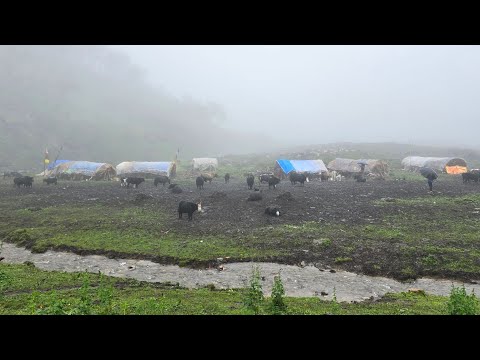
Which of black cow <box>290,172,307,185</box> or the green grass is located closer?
the green grass

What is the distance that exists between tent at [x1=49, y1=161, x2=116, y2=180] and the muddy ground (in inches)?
267

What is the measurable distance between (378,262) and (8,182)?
47.2 metres

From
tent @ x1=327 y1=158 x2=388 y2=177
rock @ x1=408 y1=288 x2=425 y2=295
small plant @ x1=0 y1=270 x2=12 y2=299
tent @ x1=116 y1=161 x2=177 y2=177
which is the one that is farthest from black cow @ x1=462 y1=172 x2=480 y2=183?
small plant @ x1=0 y1=270 x2=12 y2=299

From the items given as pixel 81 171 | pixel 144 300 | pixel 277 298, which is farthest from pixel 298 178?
pixel 277 298

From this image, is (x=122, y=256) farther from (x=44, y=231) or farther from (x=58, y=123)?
(x=58, y=123)

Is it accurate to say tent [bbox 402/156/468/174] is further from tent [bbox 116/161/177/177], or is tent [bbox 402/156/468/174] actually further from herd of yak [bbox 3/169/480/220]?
tent [bbox 116/161/177/177]

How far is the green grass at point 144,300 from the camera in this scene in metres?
9.66

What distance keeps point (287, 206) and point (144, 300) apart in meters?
19.2

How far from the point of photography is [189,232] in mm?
22422

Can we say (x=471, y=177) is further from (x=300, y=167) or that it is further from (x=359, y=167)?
(x=300, y=167)

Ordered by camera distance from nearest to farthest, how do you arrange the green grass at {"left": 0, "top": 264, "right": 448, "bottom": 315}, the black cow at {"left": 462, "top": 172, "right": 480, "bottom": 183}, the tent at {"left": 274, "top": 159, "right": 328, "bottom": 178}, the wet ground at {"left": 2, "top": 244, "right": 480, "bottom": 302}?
1. the green grass at {"left": 0, "top": 264, "right": 448, "bottom": 315}
2. the wet ground at {"left": 2, "top": 244, "right": 480, "bottom": 302}
3. the black cow at {"left": 462, "top": 172, "right": 480, "bottom": 183}
4. the tent at {"left": 274, "top": 159, "right": 328, "bottom": 178}

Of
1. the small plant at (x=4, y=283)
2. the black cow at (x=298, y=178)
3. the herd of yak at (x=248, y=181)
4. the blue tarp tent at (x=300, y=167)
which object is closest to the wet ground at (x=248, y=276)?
the small plant at (x=4, y=283)

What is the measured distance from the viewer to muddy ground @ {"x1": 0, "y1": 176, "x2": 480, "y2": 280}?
17.7m
